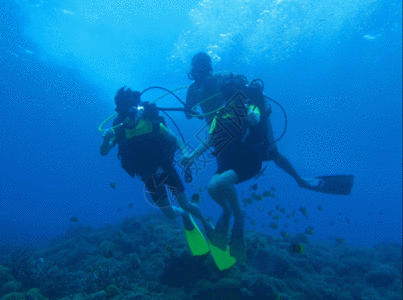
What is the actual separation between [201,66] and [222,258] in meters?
5.26

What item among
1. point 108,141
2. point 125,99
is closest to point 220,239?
point 108,141

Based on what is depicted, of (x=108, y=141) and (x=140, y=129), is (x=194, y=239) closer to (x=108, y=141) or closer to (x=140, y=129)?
(x=140, y=129)

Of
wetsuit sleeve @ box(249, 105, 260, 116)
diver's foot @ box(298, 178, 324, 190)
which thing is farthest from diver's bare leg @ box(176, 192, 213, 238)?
diver's foot @ box(298, 178, 324, 190)

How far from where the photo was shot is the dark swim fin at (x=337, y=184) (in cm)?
596

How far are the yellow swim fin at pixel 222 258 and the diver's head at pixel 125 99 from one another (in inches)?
142

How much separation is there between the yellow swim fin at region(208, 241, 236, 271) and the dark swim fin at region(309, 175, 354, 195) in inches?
125

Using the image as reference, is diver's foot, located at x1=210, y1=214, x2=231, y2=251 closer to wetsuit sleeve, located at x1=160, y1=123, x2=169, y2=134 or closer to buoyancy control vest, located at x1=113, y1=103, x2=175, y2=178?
buoyancy control vest, located at x1=113, y1=103, x2=175, y2=178

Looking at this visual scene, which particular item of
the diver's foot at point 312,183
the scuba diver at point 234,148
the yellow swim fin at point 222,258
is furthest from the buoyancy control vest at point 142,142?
the diver's foot at point 312,183

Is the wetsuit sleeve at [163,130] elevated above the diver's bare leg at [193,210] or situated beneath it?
elevated above

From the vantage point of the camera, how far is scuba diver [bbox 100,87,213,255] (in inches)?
195

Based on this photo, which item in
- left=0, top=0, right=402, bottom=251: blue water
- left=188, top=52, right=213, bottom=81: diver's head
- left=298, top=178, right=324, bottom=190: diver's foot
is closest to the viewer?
left=298, top=178, right=324, bottom=190: diver's foot

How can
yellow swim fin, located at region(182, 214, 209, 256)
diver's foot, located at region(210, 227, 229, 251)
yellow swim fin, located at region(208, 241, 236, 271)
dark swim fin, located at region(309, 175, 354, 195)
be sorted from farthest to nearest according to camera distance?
1. dark swim fin, located at region(309, 175, 354, 195)
2. yellow swim fin, located at region(182, 214, 209, 256)
3. yellow swim fin, located at region(208, 241, 236, 271)
4. diver's foot, located at region(210, 227, 229, 251)

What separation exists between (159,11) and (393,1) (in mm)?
22252

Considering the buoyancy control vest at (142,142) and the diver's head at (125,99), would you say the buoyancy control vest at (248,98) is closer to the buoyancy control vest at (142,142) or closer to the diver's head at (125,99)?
the buoyancy control vest at (142,142)
